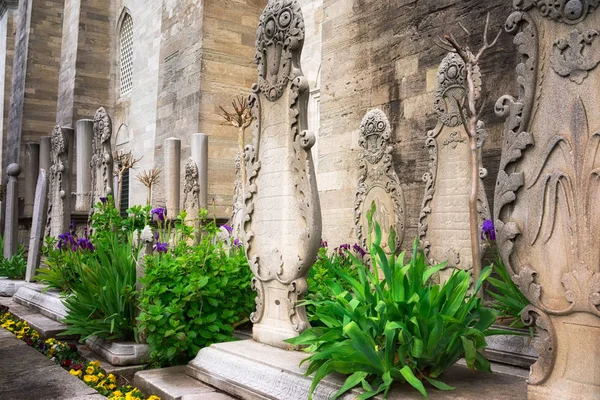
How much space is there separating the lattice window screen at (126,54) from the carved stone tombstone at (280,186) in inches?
688

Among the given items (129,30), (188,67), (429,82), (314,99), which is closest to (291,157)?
(429,82)

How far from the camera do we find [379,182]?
23.0 feet

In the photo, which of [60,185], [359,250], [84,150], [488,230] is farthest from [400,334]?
[84,150]

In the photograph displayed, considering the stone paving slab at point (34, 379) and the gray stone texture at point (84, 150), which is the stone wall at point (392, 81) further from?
the stone paving slab at point (34, 379)

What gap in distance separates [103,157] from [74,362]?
3.78 m

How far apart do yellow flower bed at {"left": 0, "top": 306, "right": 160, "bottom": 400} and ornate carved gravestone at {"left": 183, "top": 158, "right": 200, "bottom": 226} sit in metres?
4.44

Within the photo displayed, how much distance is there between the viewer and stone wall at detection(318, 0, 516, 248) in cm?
660

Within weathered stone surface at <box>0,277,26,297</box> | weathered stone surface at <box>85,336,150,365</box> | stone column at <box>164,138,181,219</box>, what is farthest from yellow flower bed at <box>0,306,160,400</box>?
stone column at <box>164,138,181,219</box>

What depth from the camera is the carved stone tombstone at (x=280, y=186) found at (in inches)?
157

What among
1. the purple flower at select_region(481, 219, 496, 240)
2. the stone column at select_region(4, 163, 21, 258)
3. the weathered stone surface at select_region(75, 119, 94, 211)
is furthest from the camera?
the stone column at select_region(4, 163, 21, 258)

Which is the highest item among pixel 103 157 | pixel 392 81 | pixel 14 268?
pixel 392 81

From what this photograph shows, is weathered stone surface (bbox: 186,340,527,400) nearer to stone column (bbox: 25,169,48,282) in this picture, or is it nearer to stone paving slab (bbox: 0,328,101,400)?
stone paving slab (bbox: 0,328,101,400)

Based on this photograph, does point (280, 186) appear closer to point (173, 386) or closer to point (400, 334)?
point (173, 386)

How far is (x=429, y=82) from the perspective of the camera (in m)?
7.51
